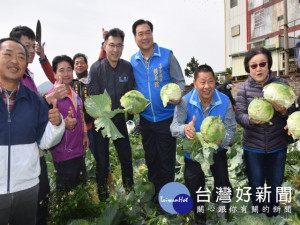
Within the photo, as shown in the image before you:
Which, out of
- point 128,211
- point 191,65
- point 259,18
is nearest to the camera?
point 128,211

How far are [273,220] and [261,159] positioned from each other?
0.73 meters

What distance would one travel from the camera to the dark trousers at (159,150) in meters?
4.04

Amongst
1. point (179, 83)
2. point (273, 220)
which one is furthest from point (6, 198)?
point (273, 220)

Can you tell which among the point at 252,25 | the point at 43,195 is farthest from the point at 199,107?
the point at 252,25

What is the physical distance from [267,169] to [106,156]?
2.22 metres

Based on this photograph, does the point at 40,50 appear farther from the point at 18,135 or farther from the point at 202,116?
the point at 202,116

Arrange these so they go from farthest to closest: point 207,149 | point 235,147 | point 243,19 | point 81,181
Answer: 1. point 243,19
2. point 235,147
3. point 81,181
4. point 207,149

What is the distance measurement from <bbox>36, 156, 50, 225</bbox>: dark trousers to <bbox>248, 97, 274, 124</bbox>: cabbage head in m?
2.42

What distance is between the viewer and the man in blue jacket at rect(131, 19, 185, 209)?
3945mm

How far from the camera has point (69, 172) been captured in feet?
11.5

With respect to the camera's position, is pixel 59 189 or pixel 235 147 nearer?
pixel 59 189

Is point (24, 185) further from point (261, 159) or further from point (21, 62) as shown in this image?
point (261, 159)

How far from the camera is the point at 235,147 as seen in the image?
606 cm

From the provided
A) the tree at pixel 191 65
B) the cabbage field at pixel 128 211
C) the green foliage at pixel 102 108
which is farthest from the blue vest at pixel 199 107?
the tree at pixel 191 65
